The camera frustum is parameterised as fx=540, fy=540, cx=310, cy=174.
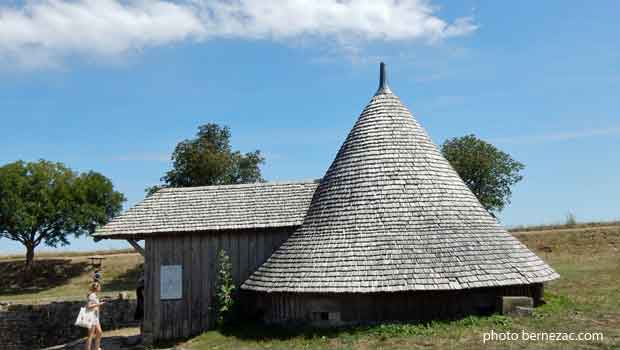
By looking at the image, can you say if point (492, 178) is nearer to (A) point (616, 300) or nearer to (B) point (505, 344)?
(A) point (616, 300)

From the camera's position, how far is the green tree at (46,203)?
30.8 m

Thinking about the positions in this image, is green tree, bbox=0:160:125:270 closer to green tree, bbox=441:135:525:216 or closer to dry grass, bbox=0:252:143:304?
dry grass, bbox=0:252:143:304

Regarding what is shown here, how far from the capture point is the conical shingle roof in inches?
417

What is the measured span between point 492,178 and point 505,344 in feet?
80.9

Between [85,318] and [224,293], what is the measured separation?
11.0ft

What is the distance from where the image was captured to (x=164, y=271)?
13656mm

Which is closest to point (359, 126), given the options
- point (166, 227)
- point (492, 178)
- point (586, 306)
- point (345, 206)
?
point (345, 206)

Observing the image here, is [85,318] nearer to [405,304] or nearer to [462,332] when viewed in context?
[405,304]

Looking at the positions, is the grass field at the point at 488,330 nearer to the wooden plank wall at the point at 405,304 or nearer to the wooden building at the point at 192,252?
the wooden plank wall at the point at 405,304

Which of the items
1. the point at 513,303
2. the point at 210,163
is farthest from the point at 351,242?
the point at 210,163

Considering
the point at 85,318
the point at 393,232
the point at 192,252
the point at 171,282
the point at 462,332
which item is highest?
the point at 393,232

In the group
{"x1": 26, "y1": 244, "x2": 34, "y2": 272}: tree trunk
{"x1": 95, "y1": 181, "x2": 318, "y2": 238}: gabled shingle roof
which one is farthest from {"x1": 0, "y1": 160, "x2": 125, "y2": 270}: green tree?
{"x1": 95, "y1": 181, "x2": 318, "y2": 238}: gabled shingle roof

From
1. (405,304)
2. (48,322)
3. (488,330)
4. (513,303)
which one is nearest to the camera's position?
(488,330)

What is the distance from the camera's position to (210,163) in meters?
30.2
